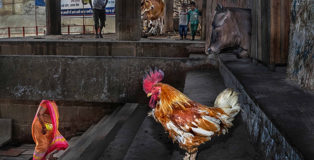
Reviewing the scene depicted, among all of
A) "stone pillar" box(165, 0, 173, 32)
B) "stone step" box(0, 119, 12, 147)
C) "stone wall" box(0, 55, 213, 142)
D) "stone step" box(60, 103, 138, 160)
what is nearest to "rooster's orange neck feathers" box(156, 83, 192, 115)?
"stone step" box(60, 103, 138, 160)

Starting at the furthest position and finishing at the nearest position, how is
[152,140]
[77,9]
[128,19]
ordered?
[77,9] → [128,19] → [152,140]

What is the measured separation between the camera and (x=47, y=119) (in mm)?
5512

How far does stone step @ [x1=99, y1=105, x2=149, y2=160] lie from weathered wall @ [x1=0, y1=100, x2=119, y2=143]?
84.2 inches

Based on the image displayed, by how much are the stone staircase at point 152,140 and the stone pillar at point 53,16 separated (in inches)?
422

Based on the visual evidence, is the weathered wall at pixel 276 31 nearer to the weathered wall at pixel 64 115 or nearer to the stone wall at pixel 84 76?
the stone wall at pixel 84 76

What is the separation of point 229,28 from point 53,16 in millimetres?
12367

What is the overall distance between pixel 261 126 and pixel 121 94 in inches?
169

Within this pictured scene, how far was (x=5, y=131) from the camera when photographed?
897 centimetres

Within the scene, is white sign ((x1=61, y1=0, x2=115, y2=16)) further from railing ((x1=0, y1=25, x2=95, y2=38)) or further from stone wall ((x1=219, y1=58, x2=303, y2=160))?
stone wall ((x1=219, y1=58, x2=303, y2=160))

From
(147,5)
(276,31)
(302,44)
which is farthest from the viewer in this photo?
(147,5)

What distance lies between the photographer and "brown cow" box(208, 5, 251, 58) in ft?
17.1

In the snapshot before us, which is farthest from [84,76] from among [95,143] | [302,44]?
[302,44]

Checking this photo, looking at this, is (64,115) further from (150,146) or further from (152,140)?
(150,146)

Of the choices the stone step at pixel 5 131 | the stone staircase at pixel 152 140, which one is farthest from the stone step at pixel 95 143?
the stone step at pixel 5 131
